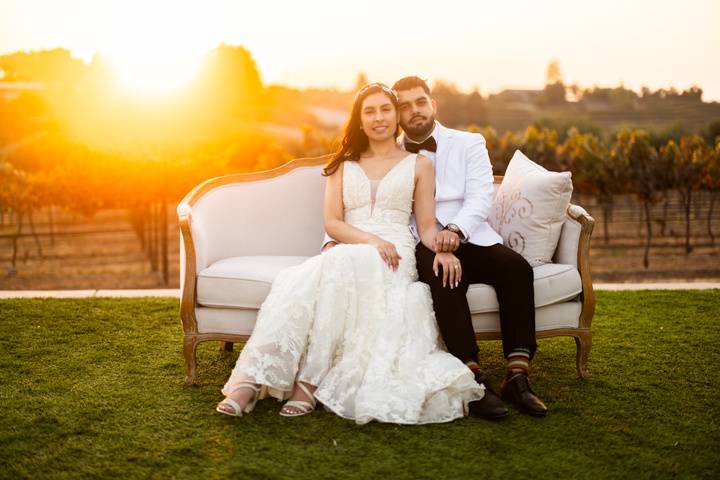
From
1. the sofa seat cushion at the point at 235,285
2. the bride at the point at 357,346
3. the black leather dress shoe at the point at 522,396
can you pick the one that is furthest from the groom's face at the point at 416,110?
the black leather dress shoe at the point at 522,396

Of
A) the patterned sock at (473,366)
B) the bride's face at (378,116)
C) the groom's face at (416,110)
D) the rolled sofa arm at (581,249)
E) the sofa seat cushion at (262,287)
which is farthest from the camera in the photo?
the groom's face at (416,110)

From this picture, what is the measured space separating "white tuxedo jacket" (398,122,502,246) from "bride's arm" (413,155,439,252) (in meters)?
0.10

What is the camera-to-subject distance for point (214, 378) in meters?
3.14

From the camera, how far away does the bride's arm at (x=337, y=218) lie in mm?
3066

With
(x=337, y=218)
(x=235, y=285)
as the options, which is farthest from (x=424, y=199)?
(x=235, y=285)

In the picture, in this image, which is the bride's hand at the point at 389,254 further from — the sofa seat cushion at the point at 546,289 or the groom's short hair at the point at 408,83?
the groom's short hair at the point at 408,83

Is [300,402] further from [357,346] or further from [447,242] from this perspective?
[447,242]

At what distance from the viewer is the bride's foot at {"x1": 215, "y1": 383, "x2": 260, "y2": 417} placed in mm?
2537

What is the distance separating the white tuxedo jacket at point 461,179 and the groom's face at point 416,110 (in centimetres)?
11

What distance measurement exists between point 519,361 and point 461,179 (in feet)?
3.39

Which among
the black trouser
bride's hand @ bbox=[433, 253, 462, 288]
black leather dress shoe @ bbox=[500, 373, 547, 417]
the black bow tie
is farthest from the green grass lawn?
the black bow tie

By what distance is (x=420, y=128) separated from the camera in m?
3.40

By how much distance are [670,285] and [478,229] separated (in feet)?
9.63

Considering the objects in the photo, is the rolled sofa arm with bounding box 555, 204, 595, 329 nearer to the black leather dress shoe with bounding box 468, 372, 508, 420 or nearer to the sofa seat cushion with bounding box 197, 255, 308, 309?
the black leather dress shoe with bounding box 468, 372, 508, 420
